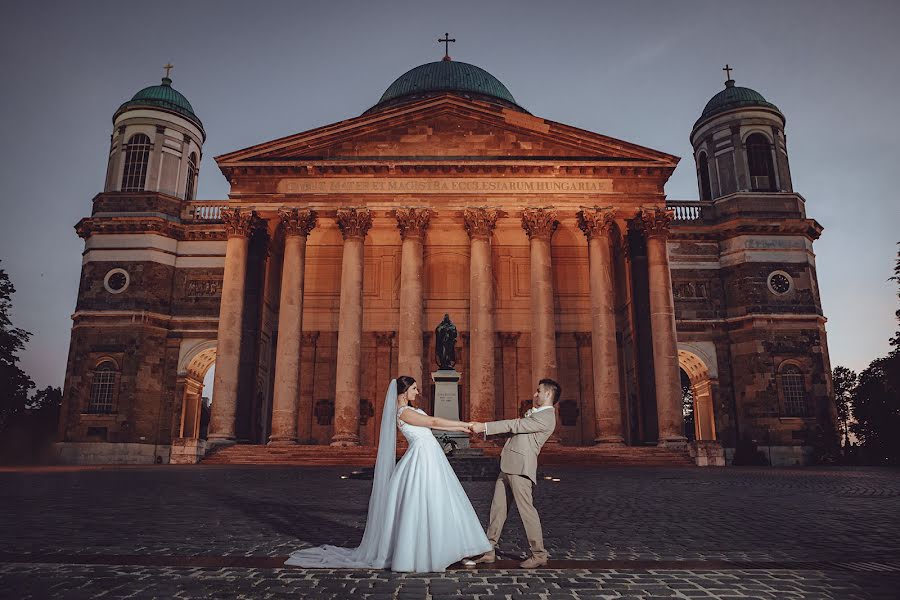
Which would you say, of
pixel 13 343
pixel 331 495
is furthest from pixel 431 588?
pixel 13 343

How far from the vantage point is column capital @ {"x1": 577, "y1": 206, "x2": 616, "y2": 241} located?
29.3 metres

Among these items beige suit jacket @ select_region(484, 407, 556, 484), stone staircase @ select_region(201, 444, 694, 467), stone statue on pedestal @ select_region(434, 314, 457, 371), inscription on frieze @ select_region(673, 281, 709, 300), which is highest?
inscription on frieze @ select_region(673, 281, 709, 300)

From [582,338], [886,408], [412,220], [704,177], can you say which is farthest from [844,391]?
[412,220]

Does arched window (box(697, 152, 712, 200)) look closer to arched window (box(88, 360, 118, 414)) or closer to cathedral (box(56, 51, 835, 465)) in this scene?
cathedral (box(56, 51, 835, 465))

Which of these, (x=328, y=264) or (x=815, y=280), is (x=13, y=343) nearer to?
(x=328, y=264)

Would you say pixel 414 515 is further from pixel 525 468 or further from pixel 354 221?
pixel 354 221

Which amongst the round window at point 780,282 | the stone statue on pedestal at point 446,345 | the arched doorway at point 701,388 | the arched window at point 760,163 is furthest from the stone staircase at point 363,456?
the arched window at point 760,163

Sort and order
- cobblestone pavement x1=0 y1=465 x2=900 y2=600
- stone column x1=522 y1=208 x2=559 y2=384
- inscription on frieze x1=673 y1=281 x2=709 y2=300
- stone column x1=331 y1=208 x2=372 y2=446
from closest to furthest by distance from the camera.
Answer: cobblestone pavement x1=0 y1=465 x2=900 y2=600 → stone column x1=331 y1=208 x2=372 y2=446 → stone column x1=522 y1=208 x2=559 y2=384 → inscription on frieze x1=673 y1=281 x2=709 y2=300

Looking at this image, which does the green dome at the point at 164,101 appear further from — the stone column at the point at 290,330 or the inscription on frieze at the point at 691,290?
the inscription on frieze at the point at 691,290

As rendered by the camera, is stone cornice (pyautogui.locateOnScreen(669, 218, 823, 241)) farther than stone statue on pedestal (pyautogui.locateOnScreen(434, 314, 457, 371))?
Yes

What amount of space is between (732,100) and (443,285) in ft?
66.7

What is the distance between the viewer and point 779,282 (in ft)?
111

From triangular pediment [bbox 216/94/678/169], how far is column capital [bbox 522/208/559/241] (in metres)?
2.60

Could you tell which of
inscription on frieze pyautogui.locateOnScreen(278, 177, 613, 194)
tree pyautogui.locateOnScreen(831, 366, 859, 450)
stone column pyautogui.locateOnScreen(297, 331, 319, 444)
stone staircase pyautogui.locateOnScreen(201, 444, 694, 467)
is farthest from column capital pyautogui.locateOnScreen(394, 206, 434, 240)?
tree pyautogui.locateOnScreen(831, 366, 859, 450)
